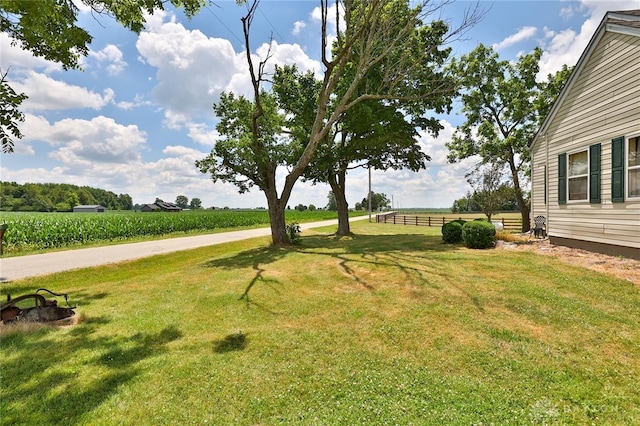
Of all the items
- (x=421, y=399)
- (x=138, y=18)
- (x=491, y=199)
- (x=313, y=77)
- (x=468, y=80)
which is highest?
(x=313, y=77)

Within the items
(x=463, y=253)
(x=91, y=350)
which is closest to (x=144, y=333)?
(x=91, y=350)

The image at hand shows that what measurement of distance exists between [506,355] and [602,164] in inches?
291

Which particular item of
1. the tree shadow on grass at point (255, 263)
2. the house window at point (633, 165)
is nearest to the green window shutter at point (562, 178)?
the house window at point (633, 165)

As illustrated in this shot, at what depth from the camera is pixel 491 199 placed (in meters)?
19.7

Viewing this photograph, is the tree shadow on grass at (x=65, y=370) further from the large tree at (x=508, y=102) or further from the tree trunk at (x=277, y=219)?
the large tree at (x=508, y=102)

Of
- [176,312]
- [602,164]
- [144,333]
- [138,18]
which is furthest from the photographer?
[602,164]

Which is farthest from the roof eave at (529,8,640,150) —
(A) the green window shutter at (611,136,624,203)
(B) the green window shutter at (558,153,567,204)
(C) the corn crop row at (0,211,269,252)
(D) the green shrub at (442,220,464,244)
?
(C) the corn crop row at (0,211,269,252)

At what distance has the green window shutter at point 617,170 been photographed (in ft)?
24.0

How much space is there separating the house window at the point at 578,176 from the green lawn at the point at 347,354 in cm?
341

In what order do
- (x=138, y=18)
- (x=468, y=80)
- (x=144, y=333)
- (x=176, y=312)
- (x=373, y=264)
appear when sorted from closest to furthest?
(x=144, y=333) → (x=176, y=312) → (x=138, y=18) → (x=373, y=264) → (x=468, y=80)

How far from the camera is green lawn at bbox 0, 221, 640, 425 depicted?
9.23 feet

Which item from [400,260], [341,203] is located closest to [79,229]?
[341,203]

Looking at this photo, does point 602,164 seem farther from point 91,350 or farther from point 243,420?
point 91,350

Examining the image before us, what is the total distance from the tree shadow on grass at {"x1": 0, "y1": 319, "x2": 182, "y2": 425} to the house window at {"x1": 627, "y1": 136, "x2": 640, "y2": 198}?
10.1 meters
